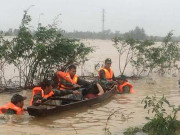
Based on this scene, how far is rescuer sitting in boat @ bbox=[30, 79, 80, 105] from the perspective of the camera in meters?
8.77

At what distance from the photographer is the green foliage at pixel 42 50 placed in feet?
40.5

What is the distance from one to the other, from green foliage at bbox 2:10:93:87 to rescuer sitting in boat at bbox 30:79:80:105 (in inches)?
106

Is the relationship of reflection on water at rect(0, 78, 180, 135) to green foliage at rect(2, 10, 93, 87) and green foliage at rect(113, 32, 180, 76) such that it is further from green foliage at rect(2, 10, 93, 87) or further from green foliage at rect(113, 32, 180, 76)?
green foliage at rect(113, 32, 180, 76)

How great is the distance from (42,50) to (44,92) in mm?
3187

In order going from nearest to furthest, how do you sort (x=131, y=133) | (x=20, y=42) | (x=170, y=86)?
(x=131, y=133) < (x=20, y=42) < (x=170, y=86)

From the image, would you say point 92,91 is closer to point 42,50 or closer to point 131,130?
point 42,50

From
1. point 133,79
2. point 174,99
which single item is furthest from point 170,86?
point 174,99

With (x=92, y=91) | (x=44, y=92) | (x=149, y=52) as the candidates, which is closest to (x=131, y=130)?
(x=44, y=92)

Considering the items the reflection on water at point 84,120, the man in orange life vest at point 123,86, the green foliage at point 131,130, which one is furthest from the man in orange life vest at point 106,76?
the green foliage at point 131,130

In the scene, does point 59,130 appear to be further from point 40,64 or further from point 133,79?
point 133,79

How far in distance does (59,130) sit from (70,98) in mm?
2249

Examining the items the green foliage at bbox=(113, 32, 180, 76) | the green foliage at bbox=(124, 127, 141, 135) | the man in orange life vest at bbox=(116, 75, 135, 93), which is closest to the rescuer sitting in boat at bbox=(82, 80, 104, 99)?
the man in orange life vest at bbox=(116, 75, 135, 93)

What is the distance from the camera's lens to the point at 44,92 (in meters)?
9.30

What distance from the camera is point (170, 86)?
15.9 metres
